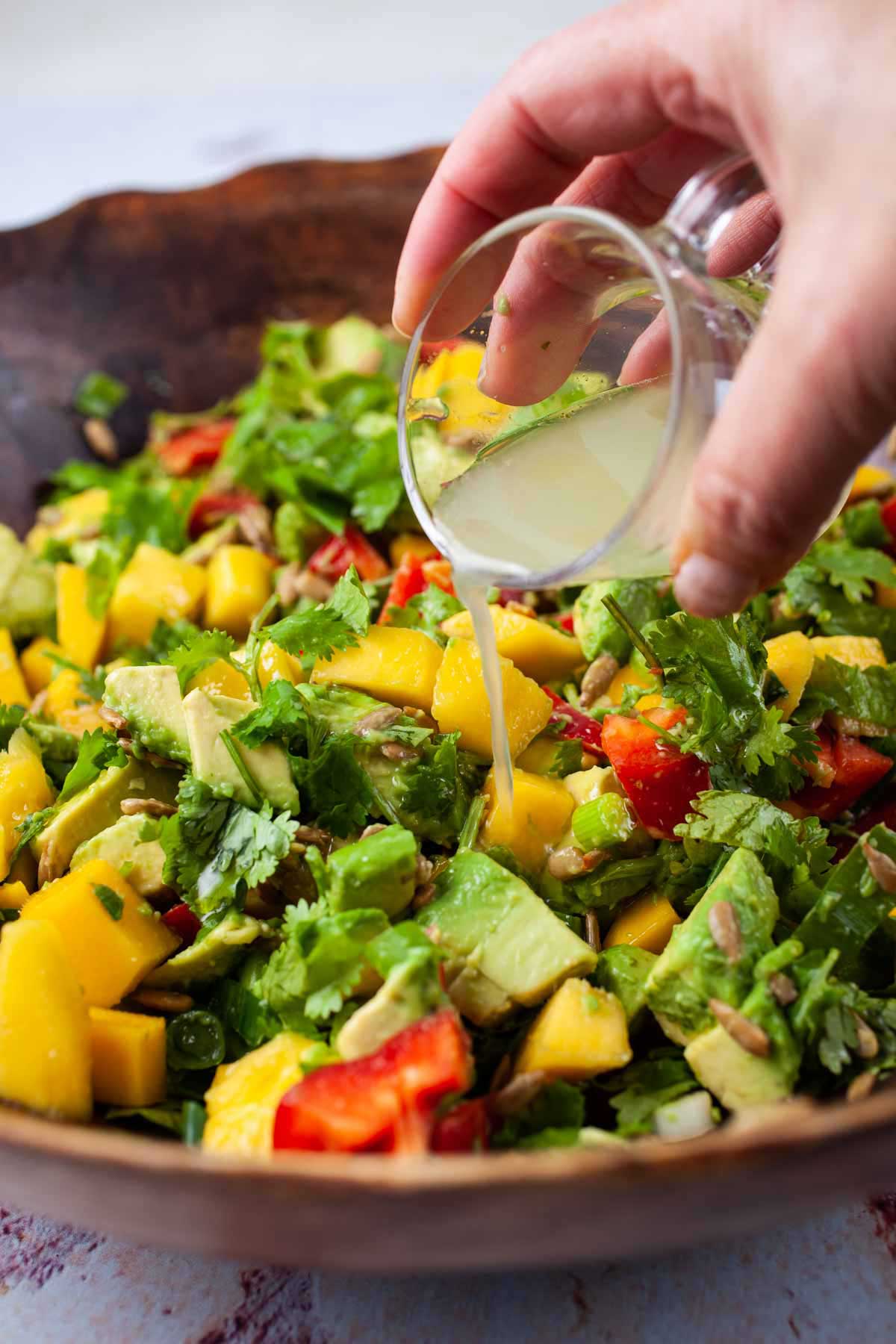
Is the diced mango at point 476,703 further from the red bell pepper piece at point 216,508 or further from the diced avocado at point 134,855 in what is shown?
the red bell pepper piece at point 216,508

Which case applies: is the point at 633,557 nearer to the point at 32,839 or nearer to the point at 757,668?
the point at 757,668

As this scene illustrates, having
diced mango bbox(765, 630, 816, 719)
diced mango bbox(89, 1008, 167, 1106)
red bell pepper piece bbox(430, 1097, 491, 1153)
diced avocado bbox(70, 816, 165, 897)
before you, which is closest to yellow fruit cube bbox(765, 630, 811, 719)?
diced mango bbox(765, 630, 816, 719)

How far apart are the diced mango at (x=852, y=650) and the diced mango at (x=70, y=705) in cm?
183

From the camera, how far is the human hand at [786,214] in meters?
1.50

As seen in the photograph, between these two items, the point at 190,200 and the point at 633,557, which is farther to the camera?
the point at 190,200

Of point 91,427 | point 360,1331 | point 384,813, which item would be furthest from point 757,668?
point 91,427

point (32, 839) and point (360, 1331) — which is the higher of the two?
point (32, 839)

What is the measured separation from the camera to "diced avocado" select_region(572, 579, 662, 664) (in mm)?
2820

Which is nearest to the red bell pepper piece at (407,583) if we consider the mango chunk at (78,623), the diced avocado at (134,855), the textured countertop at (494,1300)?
the mango chunk at (78,623)

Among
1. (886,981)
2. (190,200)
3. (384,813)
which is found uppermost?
(190,200)

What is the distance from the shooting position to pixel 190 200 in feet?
15.6

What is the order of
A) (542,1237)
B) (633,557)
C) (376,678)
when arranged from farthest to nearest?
(376,678)
(633,557)
(542,1237)

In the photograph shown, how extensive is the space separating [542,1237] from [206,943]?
99cm

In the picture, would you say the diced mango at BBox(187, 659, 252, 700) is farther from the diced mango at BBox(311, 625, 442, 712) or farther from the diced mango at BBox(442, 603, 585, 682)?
the diced mango at BBox(442, 603, 585, 682)
